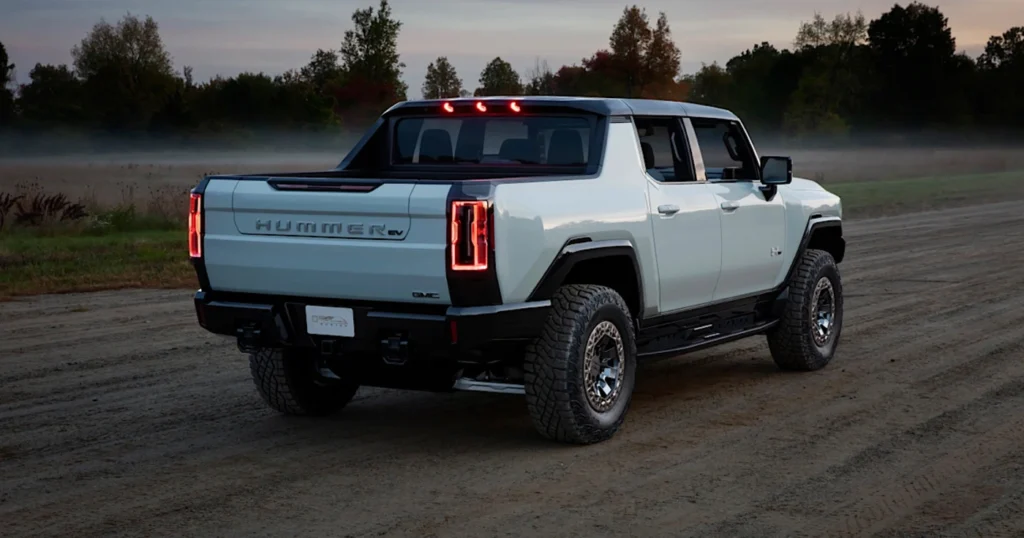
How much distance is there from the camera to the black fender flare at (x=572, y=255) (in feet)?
23.3

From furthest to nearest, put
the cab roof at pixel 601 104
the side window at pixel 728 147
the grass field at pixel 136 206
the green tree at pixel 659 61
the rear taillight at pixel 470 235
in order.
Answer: the green tree at pixel 659 61
the grass field at pixel 136 206
the side window at pixel 728 147
the cab roof at pixel 601 104
the rear taillight at pixel 470 235

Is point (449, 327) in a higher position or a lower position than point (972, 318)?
higher

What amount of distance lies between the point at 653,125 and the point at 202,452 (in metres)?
3.39

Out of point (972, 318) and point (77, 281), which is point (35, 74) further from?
point (972, 318)

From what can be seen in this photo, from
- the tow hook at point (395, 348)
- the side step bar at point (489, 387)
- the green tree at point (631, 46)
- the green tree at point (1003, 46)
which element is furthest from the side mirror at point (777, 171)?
the green tree at point (1003, 46)

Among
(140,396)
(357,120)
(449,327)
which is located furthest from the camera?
(357,120)

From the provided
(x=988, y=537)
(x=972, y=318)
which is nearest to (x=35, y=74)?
(x=972, y=318)

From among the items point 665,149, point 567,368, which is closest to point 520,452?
point 567,368

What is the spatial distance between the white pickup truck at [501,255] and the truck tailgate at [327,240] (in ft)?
0.04

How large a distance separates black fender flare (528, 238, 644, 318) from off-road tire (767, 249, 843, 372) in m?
2.38

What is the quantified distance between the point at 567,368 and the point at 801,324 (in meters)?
3.08

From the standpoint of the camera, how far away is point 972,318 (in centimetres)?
1226

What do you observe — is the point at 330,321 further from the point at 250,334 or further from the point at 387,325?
the point at 250,334

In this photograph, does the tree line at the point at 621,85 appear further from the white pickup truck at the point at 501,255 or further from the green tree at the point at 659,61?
the white pickup truck at the point at 501,255
